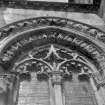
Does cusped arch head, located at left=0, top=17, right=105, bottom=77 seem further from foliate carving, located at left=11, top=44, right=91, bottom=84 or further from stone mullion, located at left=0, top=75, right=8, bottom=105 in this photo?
stone mullion, located at left=0, top=75, right=8, bottom=105

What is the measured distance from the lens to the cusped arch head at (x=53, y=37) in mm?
4852

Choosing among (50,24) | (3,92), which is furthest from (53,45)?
(3,92)

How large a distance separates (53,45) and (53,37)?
9.4 inches

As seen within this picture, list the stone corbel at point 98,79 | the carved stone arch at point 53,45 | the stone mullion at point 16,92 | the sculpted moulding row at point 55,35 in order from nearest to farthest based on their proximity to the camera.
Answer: the stone mullion at point 16,92 < the stone corbel at point 98,79 < the carved stone arch at point 53,45 < the sculpted moulding row at point 55,35

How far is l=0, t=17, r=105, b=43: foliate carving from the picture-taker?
5.22 m

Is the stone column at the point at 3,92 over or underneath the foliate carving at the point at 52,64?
underneath

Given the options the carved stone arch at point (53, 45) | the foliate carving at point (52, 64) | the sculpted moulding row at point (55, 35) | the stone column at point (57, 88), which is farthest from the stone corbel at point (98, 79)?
the stone column at point (57, 88)

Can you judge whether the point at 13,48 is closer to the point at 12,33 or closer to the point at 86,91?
the point at 12,33

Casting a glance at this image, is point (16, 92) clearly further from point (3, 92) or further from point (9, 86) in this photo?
point (3, 92)

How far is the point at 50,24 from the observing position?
5.77 m

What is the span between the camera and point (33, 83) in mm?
4457

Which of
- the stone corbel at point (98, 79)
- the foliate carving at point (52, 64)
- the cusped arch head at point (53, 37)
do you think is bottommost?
the stone corbel at point (98, 79)

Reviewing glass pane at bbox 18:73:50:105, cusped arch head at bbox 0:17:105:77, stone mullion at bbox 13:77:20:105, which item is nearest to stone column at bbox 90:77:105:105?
cusped arch head at bbox 0:17:105:77

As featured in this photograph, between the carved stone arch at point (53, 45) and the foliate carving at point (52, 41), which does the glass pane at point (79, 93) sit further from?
the foliate carving at point (52, 41)
